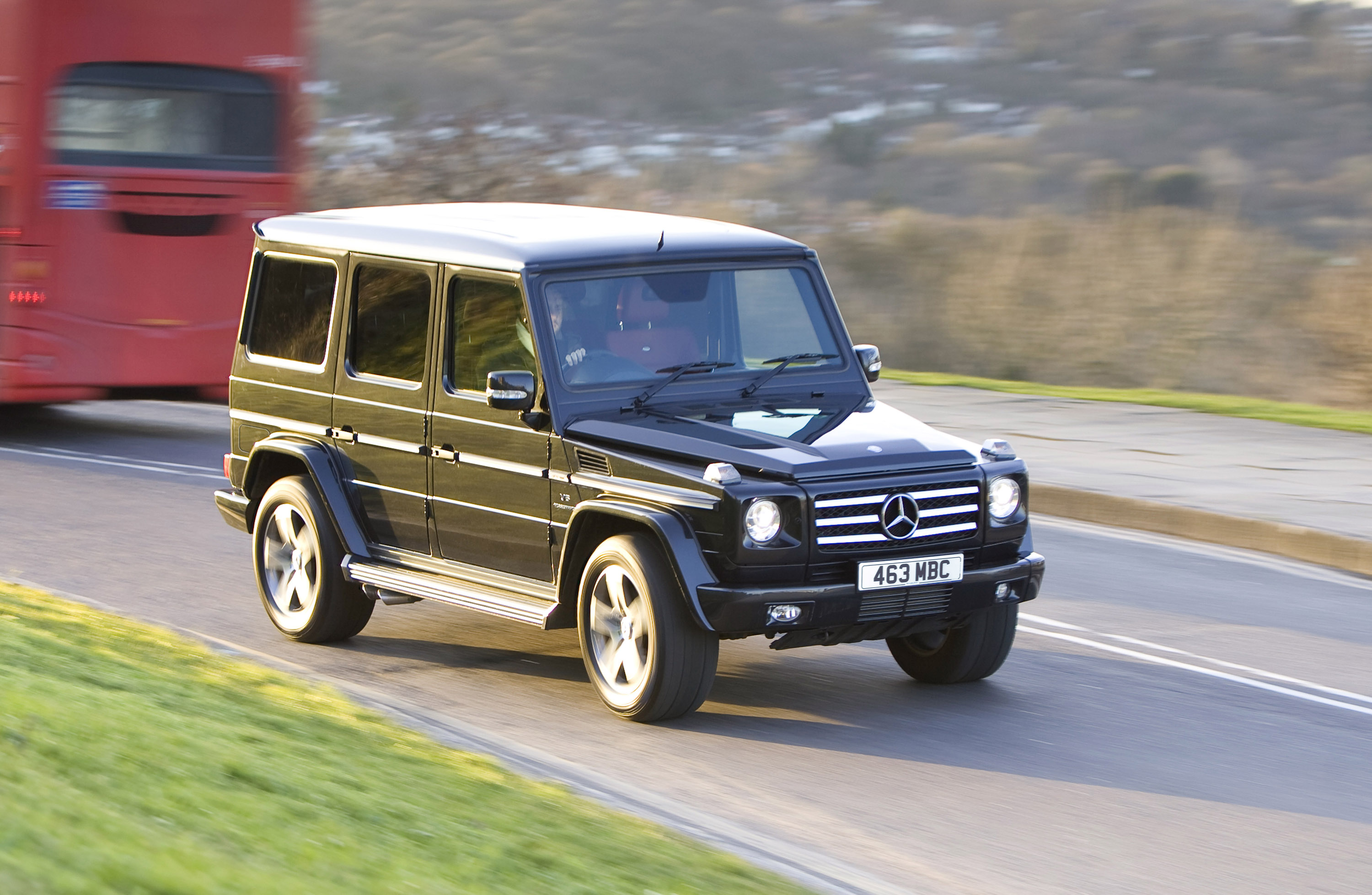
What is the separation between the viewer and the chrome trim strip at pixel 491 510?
7191 mm

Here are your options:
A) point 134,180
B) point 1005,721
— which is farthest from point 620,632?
point 134,180

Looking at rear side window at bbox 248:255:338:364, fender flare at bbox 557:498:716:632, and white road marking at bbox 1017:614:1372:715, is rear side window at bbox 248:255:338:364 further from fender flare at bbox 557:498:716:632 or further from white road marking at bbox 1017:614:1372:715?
white road marking at bbox 1017:614:1372:715

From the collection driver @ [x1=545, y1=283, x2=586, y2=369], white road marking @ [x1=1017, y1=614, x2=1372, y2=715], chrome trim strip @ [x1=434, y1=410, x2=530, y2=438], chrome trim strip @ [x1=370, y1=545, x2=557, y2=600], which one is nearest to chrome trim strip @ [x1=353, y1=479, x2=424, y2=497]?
chrome trim strip @ [x1=370, y1=545, x2=557, y2=600]

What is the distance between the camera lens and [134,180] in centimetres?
1489

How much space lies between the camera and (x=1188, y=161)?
221 ft

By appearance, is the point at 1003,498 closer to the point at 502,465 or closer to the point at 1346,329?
the point at 502,465

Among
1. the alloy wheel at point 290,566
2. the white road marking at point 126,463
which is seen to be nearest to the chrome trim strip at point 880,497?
the alloy wheel at point 290,566

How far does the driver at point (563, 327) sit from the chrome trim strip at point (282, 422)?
147cm

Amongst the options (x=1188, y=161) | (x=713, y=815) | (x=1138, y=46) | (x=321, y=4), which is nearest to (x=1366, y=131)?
(x=1188, y=161)

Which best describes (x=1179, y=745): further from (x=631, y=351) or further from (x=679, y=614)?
(x=631, y=351)

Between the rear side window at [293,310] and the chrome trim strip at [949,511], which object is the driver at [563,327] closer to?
the rear side window at [293,310]

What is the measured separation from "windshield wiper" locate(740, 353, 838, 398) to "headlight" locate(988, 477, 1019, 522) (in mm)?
1116

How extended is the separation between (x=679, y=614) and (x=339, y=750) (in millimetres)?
1394

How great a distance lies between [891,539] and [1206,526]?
17.3 feet
